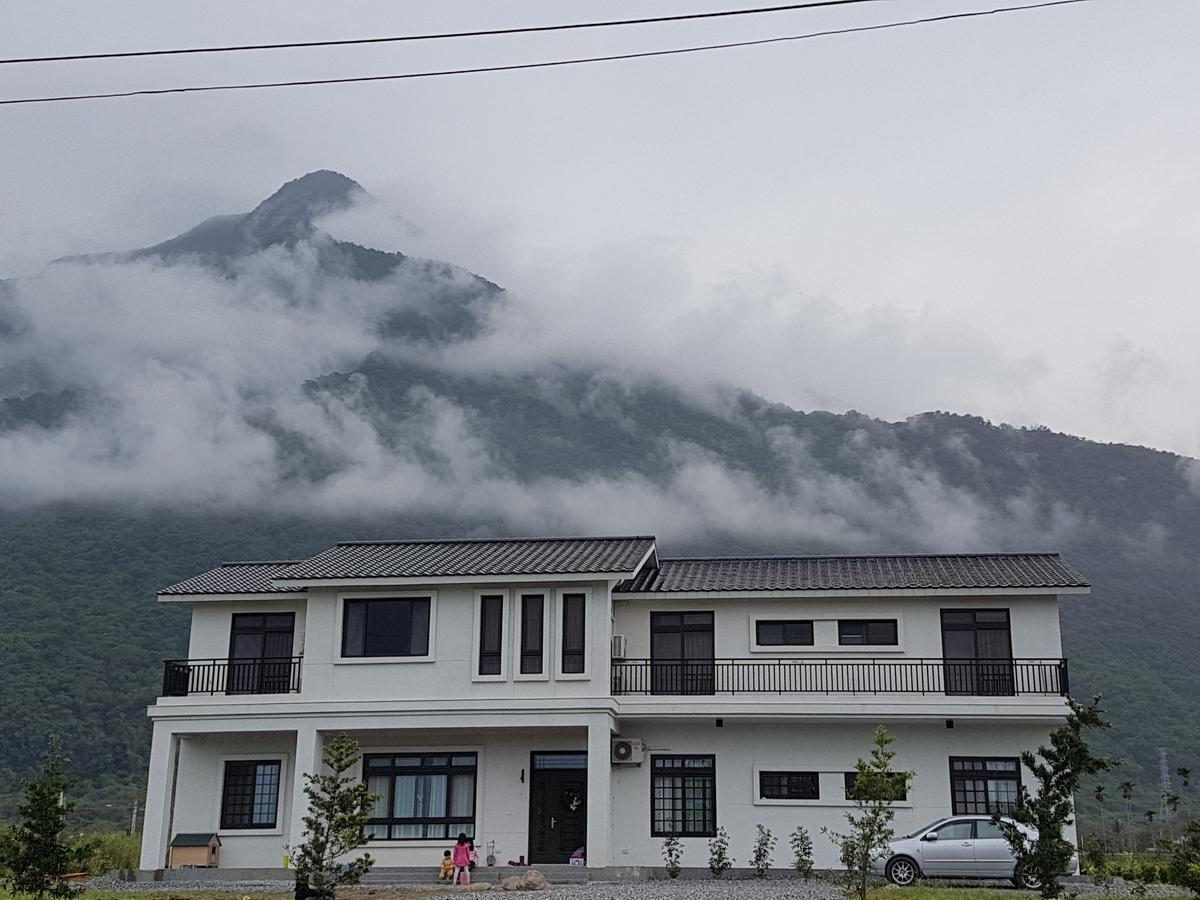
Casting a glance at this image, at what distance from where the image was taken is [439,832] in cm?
2505

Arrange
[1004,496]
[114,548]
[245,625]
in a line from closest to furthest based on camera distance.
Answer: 1. [245,625]
2. [114,548]
3. [1004,496]

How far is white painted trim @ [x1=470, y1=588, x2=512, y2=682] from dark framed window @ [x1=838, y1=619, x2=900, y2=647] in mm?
6502

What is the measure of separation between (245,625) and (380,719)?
4504mm

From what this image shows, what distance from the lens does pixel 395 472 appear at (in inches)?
3895

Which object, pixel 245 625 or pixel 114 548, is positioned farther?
pixel 114 548

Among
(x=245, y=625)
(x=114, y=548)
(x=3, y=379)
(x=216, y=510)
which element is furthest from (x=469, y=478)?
(x=245, y=625)

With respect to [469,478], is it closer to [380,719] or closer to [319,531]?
[319,531]

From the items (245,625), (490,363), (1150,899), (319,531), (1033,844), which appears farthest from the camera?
(490,363)

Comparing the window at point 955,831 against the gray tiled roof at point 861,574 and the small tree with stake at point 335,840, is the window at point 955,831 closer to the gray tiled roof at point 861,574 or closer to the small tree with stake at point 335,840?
the gray tiled roof at point 861,574

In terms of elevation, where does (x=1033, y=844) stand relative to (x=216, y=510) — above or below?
below

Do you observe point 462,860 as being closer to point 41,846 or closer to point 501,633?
point 501,633

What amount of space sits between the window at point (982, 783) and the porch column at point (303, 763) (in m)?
11.9

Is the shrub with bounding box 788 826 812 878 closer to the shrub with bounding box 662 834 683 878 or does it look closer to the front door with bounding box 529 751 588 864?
the shrub with bounding box 662 834 683 878

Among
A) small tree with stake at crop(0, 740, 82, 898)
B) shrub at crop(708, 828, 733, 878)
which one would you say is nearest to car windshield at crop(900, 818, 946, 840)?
shrub at crop(708, 828, 733, 878)
